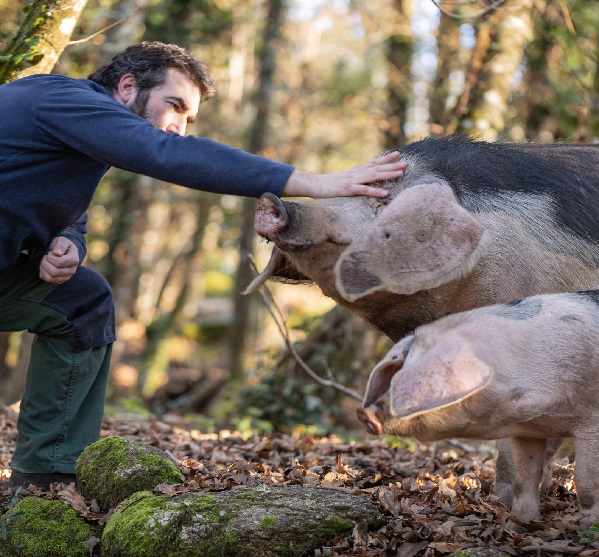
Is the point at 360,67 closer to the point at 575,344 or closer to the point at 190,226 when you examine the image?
the point at 190,226

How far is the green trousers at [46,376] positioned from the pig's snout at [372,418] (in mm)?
2224

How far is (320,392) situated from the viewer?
9.87m

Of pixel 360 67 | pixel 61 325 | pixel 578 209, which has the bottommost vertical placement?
pixel 61 325

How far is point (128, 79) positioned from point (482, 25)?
577 cm

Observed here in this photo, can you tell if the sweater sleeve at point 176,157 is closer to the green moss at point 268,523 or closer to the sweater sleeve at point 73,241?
the sweater sleeve at point 73,241

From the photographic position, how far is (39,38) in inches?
221

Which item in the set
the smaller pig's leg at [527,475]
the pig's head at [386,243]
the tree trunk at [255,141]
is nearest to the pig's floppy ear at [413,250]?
the pig's head at [386,243]

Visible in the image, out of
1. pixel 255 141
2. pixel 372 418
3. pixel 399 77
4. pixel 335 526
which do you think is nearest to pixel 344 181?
pixel 372 418

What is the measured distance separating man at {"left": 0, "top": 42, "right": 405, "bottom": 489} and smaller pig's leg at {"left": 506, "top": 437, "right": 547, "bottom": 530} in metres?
1.45

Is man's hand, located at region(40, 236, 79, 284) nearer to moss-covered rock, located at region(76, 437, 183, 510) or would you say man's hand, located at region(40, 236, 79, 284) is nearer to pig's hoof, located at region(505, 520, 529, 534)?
moss-covered rock, located at region(76, 437, 183, 510)

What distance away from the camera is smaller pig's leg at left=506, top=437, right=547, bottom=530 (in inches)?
151

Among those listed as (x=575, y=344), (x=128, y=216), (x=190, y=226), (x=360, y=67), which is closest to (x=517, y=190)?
(x=575, y=344)

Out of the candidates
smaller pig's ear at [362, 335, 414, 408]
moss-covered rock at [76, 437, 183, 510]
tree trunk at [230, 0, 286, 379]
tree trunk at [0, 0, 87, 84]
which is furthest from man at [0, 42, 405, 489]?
tree trunk at [230, 0, 286, 379]

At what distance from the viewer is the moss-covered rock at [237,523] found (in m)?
3.67
